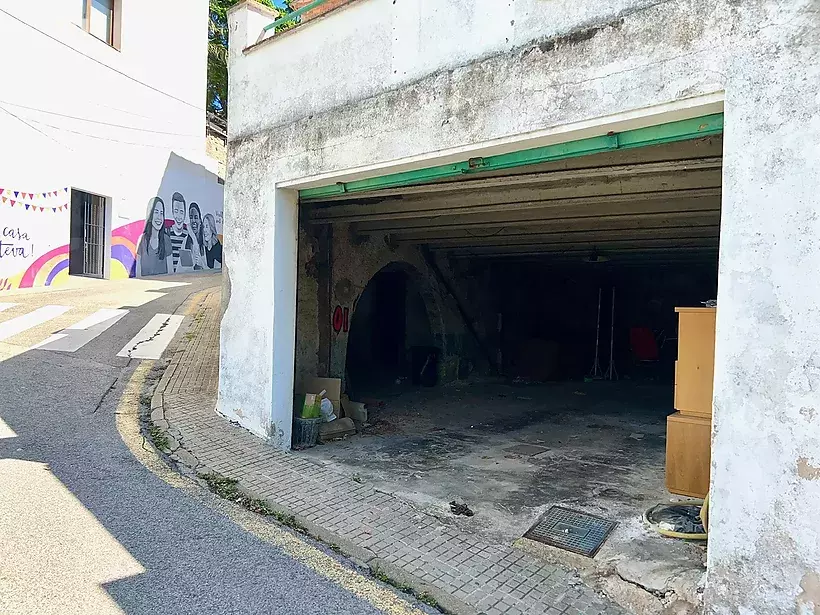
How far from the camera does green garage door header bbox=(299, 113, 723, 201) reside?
351 cm

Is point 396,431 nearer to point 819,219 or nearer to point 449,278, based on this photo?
point 449,278

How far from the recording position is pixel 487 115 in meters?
4.35

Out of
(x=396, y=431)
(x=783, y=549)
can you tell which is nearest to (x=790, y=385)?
(x=783, y=549)

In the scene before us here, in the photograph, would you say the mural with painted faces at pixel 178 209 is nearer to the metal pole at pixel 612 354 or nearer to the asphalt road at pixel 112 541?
A: the asphalt road at pixel 112 541

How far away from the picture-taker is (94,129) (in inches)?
645

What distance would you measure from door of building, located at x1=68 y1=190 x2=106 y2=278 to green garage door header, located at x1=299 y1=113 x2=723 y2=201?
1385cm

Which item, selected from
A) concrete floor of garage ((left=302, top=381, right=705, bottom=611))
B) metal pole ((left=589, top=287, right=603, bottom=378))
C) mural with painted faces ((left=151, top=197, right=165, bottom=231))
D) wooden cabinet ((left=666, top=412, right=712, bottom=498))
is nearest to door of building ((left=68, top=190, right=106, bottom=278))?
mural with painted faces ((left=151, top=197, right=165, bottom=231))

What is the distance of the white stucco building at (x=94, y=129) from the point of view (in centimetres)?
1400

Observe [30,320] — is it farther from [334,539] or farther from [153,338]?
[334,539]

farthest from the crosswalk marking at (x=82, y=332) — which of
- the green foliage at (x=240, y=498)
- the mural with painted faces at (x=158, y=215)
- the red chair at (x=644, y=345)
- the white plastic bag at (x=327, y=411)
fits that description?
the red chair at (x=644, y=345)

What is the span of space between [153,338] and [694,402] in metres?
9.42

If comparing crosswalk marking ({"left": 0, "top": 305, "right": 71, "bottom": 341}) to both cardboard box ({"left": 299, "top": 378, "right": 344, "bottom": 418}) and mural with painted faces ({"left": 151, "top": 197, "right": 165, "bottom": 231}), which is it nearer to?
cardboard box ({"left": 299, "top": 378, "right": 344, "bottom": 418})

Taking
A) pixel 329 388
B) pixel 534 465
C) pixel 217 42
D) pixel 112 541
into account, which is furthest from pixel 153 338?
pixel 217 42

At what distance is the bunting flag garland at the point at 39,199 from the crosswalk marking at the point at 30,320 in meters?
3.17
